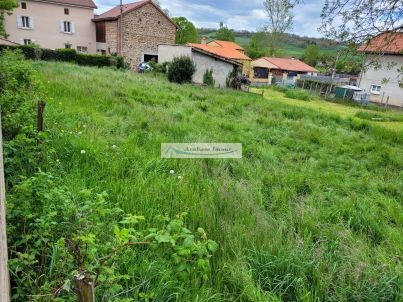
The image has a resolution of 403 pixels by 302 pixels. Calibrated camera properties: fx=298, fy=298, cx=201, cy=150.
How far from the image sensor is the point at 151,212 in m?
2.98

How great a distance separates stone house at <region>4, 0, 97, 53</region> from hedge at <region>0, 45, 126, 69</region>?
1033 cm

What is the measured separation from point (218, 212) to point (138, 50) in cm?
2930

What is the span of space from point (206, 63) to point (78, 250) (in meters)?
20.0

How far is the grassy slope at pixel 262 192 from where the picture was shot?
7.88 feet

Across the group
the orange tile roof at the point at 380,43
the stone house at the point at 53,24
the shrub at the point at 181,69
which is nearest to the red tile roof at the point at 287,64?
the stone house at the point at 53,24

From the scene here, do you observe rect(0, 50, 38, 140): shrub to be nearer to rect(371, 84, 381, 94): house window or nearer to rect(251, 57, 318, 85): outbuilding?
rect(371, 84, 381, 94): house window

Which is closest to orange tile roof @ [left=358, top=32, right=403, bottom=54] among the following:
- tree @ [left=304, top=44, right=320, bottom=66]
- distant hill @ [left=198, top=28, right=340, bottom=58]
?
distant hill @ [left=198, top=28, right=340, bottom=58]

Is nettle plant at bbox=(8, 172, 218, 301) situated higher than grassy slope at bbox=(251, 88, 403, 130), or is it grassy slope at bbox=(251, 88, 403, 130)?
nettle plant at bbox=(8, 172, 218, 301)

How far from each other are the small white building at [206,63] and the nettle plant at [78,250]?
18807mm

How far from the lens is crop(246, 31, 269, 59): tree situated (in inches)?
1942

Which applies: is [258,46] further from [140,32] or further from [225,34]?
[140,32]

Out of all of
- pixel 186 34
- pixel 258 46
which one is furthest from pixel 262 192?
pixel 258 46

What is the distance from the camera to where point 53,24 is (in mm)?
31203

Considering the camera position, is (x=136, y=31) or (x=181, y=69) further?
(x=136, y=31)
